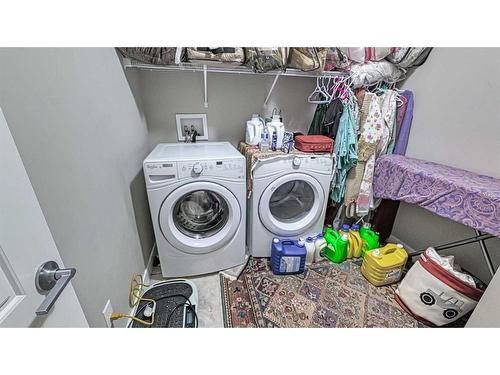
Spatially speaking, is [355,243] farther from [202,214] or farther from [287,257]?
[202,214]

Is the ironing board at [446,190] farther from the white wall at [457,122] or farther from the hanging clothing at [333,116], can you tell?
the hanging clothing at [333,116]

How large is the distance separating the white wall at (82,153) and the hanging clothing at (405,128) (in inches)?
83.8

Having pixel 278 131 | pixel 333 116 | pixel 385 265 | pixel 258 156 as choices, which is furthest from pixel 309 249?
pixel 333 116

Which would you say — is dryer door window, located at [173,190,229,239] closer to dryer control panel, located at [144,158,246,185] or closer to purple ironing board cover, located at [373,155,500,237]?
dryer control panel, located at [144,158,246,185]

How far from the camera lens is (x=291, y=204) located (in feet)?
6.04

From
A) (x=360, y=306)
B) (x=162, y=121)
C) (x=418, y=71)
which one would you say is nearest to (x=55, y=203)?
(x=162, y=121)

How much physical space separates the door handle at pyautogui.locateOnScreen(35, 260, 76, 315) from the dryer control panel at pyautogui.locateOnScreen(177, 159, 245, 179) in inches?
32.5

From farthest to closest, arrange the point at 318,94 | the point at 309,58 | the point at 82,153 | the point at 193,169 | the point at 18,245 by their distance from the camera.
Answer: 1. the point at 318,94
2. the point at 309,58
3. the point at 193,169
4. the point at 82,153
5. the point at 18,245

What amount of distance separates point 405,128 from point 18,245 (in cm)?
228

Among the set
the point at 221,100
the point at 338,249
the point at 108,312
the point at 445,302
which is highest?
the point at 221,100

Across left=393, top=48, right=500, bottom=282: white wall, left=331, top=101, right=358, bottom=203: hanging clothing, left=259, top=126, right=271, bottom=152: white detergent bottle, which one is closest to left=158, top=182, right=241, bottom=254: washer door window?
left=259, top=126, right=271, bottom=152: white detergent bottle

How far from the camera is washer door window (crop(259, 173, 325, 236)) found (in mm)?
1542

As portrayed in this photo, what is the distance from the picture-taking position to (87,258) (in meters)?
0.82
